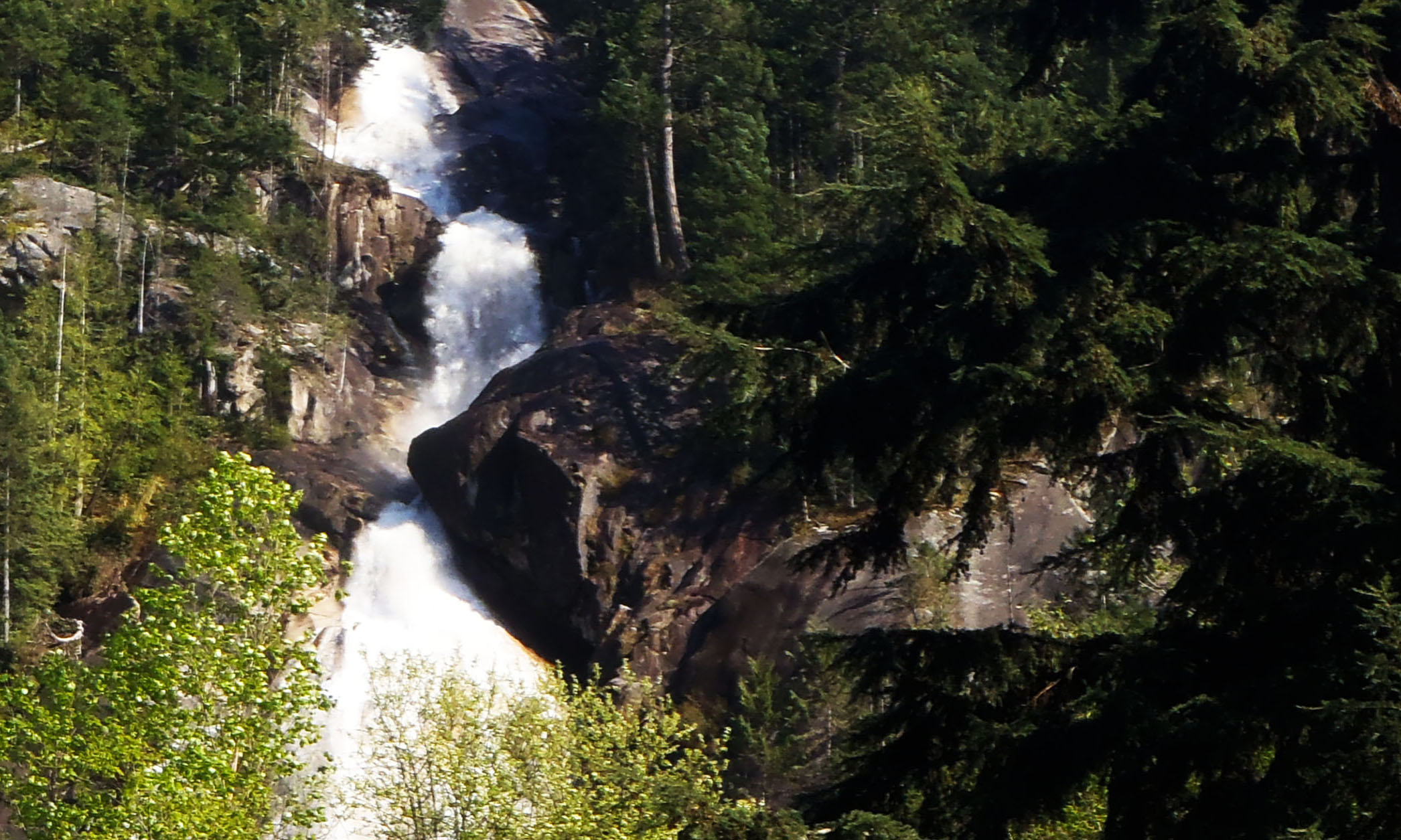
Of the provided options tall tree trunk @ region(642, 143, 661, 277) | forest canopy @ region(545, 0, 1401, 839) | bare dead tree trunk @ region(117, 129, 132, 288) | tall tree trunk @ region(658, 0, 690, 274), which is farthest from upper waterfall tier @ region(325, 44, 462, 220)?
forest canopy @ region(545, 0, 1401, 839)

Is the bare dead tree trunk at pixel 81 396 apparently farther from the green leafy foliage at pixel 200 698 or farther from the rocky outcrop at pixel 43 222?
the green leafy foliage at pixel 200 698

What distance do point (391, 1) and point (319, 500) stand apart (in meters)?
29.2

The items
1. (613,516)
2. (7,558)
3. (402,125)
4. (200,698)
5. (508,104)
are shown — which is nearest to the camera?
(200,698)

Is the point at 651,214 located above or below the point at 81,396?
above

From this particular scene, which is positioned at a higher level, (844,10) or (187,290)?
(844,10)

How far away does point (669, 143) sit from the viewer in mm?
41031

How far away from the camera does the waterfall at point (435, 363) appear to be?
1254 inches

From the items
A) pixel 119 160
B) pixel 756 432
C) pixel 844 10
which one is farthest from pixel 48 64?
pixel 756 432

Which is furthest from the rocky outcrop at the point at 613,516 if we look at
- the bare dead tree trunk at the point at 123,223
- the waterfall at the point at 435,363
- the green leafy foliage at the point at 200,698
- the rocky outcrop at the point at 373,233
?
the green leafy foliage at the point at 200,698

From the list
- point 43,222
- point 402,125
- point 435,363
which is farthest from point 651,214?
point 43,222

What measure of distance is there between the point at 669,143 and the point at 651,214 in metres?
2.05

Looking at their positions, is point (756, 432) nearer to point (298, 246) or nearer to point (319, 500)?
point (319, 500)

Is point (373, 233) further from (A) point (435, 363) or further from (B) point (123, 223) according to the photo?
(B) point (123, 223)

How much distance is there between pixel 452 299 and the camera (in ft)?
148
